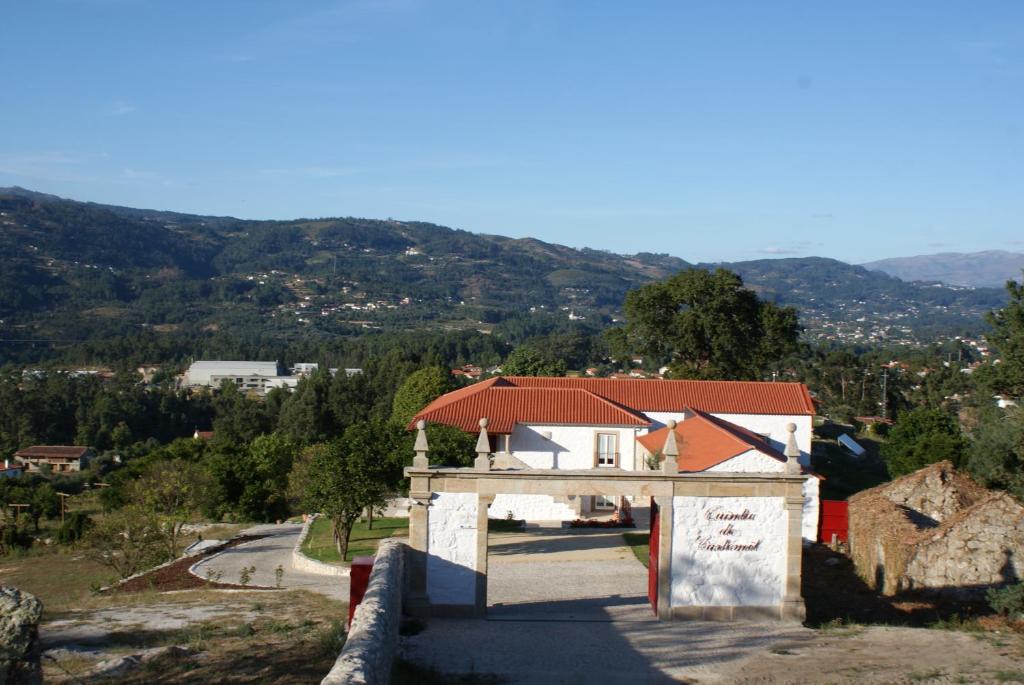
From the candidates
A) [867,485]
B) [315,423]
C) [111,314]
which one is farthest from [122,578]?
[111,314]

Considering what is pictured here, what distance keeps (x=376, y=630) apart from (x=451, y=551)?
183 inches

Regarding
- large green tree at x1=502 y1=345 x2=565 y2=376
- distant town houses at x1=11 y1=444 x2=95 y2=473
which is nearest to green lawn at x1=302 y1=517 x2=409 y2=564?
large green tree at x1=502 y1=345 x2=565 y2=376

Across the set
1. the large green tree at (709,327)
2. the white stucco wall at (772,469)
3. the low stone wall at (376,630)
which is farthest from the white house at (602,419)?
the low stone wall at (376,630)

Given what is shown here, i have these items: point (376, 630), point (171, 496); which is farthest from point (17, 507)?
point (376, 630)

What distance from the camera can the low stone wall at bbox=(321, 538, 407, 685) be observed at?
8227 mm

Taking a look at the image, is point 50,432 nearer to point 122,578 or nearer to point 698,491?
point 122,578

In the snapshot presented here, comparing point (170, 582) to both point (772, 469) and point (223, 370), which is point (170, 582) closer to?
point (772, 469)

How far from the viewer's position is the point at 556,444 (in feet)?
98.7

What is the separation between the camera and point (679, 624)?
14.3m

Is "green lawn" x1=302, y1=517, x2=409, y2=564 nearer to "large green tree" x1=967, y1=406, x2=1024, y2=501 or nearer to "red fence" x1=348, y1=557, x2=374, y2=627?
"red fence" x1=348, y1=557, x2=374, y2=627

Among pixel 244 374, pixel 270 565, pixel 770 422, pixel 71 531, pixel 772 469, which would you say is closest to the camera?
pixel 270 565

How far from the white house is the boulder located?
57.9 feet

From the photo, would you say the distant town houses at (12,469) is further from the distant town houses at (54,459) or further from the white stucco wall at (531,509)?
the white stucco wall at (531,509)

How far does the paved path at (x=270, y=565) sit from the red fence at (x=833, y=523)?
1271 cm
